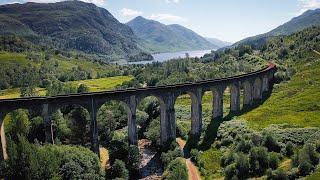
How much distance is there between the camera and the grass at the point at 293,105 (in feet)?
281

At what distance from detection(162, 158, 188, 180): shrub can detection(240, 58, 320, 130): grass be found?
24868mm

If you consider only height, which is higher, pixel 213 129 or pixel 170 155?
pixel 213 129

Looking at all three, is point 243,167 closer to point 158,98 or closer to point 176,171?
point 176,171

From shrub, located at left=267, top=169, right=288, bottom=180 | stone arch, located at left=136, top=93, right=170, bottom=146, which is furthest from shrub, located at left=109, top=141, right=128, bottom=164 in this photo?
shrub, located at left=267, top=169, right=288, bottom=180

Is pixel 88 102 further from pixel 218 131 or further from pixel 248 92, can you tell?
pixel 248 92

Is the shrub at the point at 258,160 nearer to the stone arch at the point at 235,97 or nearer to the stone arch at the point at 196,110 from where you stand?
the stone arch at the point at 196,110

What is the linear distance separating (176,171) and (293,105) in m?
50.9

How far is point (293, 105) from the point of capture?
325ft

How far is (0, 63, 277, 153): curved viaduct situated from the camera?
65688mm

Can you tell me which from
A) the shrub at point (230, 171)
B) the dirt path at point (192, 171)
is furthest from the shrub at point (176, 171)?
the shrub at point (230, 171)

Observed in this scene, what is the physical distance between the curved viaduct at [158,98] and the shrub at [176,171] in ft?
40.1

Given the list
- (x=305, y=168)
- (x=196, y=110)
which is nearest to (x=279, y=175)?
(x=305, y=168)

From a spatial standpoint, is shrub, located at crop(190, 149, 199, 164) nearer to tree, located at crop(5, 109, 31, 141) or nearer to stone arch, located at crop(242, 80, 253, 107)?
tree, located at crop(5, 109, 31, 141)

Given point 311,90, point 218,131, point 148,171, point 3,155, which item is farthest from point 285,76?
point 3,155
